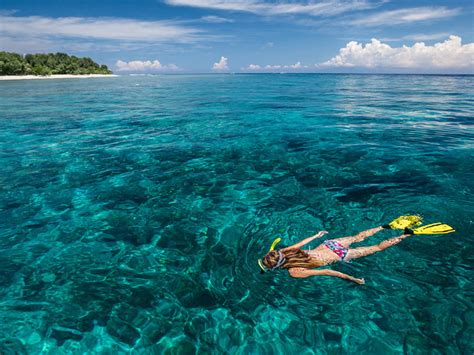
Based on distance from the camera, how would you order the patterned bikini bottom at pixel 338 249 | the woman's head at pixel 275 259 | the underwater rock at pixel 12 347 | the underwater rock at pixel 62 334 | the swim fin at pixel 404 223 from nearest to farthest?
the underwater rock at pixel 12 347 → the underwater rock at pixel 62 334 → the woman's head at pixel 275 259 → the patterned bikini bottom at pixel 338 249 → the swim fin at pixel 404 223

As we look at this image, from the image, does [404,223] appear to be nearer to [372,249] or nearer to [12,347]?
[372,249]

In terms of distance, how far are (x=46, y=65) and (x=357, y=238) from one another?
15092 cm

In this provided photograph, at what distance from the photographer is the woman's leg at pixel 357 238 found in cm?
804

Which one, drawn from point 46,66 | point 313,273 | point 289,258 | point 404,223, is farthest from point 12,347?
point 46,66

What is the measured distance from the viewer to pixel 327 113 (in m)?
29.1

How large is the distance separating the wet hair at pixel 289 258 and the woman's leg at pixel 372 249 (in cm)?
139

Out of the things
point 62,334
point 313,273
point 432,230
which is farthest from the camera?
point 432,230

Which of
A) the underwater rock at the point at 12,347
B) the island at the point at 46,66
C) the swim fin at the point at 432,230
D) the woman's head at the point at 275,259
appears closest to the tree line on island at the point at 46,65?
the island at the point at 46,66

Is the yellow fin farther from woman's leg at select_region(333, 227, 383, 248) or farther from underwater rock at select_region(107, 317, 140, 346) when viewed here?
underwater rock at select_region(107, 317, 140, 346)

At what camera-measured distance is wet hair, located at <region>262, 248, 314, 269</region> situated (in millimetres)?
6504

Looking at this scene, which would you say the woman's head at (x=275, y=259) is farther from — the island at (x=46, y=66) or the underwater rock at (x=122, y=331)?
the island at (x=46, y=66)

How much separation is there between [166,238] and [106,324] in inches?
119

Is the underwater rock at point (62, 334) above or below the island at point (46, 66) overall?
below

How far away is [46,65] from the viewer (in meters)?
124
